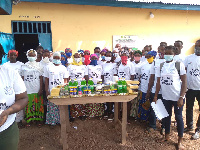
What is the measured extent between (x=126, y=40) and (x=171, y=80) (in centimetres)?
575

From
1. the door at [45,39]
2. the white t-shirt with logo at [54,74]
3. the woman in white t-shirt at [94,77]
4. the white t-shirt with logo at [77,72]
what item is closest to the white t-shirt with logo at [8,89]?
the white t-shirt with logo at [54,74]

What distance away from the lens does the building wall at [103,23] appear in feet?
24.6

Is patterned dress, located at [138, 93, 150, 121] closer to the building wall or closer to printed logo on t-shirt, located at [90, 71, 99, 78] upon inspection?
printed logo on t-shirt, located at [90, 71, 99, 78]

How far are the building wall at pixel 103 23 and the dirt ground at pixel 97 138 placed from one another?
467 cm

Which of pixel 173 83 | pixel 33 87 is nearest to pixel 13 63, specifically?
pixel 33 87

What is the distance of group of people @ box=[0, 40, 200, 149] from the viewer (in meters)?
3.22

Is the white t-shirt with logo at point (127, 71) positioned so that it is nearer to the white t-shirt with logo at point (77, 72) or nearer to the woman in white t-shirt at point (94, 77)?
the woman in white t-shirt at point (94, 77)

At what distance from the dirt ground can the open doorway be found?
597cm

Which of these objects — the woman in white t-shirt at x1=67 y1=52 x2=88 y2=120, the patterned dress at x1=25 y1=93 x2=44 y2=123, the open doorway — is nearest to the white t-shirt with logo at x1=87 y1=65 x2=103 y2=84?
the woman in white t-shirt at x1=67 y1=52 x2=88 y2=120

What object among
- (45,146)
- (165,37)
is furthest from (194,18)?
(45,146)

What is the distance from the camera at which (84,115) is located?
15.5 ft

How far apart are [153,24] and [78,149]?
7560mm

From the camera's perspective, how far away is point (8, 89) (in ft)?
5.34

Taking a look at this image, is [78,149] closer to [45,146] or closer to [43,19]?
[45,146]
